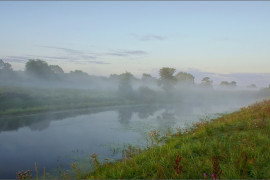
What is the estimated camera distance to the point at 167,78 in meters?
71.3

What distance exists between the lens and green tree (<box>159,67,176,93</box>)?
71.0 m

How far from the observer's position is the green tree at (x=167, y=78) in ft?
233

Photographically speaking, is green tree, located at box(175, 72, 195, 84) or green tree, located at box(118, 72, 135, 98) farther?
green tree, located at box(175, 72, 195, 84)

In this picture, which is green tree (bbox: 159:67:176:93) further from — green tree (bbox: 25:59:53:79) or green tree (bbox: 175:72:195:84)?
green tree (bbox: 175:72:195:84)

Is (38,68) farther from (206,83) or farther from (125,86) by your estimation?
(206,83)

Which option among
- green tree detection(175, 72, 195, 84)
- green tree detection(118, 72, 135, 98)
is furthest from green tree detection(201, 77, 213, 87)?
green tree detection(118, 72, 135, 98)

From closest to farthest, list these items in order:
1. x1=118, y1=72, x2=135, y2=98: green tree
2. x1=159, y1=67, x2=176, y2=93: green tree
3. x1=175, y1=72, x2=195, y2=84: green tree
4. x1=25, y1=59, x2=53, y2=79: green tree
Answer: x1=118, y1=72, x2=135, y2=98: green tree
x1=25, y1=59, x2=53, y2=79: green tree
x1=159, y1=67, x2=176, y2=93: green tree
x1=175, y1=72, x2=195, y2=84: green tree

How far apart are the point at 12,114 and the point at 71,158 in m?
21.9

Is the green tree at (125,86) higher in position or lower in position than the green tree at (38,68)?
lower

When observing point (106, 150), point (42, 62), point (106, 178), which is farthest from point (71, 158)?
point (42, 62)

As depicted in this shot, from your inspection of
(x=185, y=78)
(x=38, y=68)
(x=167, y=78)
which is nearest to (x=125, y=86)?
(x=167, y=78)

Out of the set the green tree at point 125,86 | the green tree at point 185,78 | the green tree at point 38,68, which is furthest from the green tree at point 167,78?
the green tree at point 185,78

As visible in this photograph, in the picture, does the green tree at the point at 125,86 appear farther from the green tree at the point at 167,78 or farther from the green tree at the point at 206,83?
the green tree at the point at 206,83

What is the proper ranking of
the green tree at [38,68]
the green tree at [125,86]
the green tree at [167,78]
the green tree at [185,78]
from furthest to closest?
the green tree at [185,78] < the green tree at [167,78] < the green tree at [38,68] < the green tree at [125,86]
